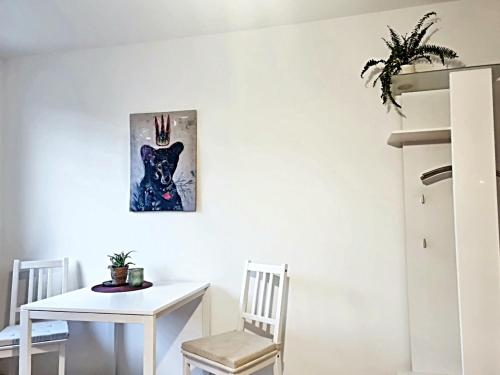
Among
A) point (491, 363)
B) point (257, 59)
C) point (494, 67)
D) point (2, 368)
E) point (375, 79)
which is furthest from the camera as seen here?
point (2, 368)

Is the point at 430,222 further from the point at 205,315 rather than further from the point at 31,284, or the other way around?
the point at 31,284

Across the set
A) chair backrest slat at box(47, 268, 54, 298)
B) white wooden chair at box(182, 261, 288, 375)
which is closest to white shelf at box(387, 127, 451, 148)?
white wooden chair at box(182, 261, 288, 375)

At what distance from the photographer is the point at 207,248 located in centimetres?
277

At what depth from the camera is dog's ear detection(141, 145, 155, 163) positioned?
9.38ft

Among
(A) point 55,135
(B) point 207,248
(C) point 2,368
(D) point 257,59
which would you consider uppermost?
(D) point 257,59

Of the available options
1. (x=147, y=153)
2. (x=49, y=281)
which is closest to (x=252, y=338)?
(x=147, y=153)

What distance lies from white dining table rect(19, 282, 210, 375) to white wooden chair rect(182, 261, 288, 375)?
1.00ft

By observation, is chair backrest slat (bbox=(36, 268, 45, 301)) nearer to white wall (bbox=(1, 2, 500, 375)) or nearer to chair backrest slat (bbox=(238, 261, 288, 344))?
white wall (bbox=(1, 2, 500, 375))

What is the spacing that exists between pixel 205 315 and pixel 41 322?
1.13m

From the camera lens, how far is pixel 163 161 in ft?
9.30

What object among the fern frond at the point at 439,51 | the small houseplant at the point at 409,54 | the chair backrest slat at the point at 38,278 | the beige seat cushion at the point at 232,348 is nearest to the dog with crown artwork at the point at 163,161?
the chair backrest slat at the point at 38,278

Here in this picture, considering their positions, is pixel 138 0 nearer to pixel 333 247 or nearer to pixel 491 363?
pixel 333 247

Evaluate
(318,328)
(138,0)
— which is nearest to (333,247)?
(318,328)

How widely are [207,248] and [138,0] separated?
1585 millimetres
